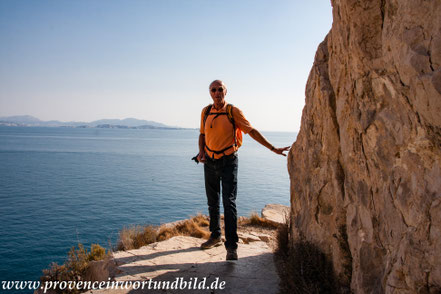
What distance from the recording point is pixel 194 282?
4.33 meters

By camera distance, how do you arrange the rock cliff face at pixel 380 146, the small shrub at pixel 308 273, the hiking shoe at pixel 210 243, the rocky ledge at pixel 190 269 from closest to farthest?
1. the rock cliff face at pixel 380 146
2. the small shrub at pixel 308 273
3. the rocky ledge at pixel 190 269
4. the hiking shoe at pixel 210 243

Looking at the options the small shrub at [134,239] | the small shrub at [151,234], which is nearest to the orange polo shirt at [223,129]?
the small shrub at [151,234]

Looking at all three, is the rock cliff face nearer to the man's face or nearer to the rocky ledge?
the rocky ledge

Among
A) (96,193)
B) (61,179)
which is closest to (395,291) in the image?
(96,193)

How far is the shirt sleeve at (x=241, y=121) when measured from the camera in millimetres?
4758

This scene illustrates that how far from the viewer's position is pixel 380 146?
2.55m

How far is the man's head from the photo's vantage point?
4871mm

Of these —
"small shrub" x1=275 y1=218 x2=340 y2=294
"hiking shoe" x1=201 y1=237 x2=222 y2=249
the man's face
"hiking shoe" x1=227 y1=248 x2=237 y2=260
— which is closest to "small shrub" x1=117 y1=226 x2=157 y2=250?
"hiking shoe" x1=201 y1=237 x2=222 y2=249

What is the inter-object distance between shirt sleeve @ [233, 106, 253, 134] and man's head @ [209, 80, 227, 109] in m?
0.27

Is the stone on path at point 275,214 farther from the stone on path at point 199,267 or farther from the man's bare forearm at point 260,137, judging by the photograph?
the man's bare forearm at point 260,137

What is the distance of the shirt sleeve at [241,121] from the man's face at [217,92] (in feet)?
0.93

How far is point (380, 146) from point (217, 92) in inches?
112

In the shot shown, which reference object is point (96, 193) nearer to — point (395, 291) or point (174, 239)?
point (174, 239)

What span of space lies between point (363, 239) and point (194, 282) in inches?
99.0
